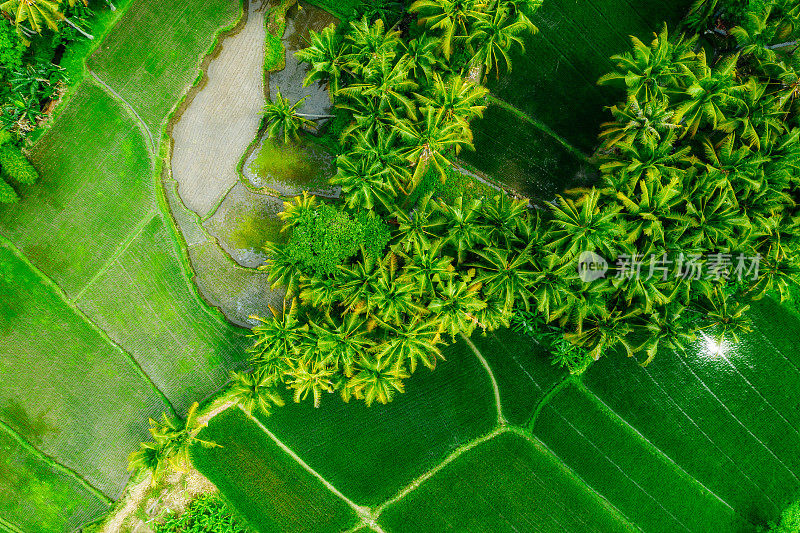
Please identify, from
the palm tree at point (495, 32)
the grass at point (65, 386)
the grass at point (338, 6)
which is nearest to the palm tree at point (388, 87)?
the palm tree at point (495, 32)

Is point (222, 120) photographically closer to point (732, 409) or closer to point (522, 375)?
point (522, 375)

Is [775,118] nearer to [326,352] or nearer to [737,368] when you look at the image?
[737,368]

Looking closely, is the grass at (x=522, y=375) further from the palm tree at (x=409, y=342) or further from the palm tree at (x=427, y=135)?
the palm tree at (x=427, y=135)

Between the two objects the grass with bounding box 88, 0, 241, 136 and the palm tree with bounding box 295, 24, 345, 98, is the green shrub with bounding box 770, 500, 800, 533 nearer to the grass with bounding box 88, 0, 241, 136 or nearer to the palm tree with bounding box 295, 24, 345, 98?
the palm tree with bounding box 295, 24, 345, 98

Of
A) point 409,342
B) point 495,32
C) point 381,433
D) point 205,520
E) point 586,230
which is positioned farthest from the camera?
point 381,433

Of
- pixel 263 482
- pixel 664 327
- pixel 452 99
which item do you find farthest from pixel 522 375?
pixel 263 482

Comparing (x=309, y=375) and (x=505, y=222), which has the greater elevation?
(x=505, y=222)
